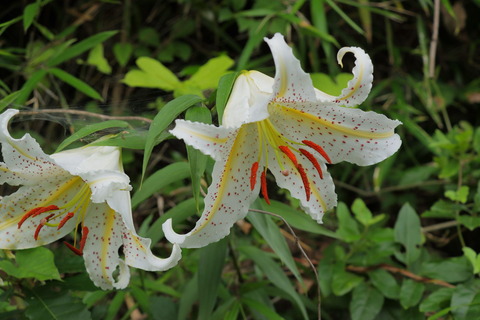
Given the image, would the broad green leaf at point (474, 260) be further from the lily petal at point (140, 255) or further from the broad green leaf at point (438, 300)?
the lily petal at point (140, 255)

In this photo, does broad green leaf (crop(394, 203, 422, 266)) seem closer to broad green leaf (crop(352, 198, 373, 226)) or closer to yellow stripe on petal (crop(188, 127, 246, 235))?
broad green leaf (crop(352, 198, 373, 226))

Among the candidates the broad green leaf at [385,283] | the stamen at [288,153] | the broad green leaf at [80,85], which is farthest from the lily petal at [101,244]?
the broad green leaf at [385,283]

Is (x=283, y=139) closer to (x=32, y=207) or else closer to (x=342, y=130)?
(x=342, y=130)

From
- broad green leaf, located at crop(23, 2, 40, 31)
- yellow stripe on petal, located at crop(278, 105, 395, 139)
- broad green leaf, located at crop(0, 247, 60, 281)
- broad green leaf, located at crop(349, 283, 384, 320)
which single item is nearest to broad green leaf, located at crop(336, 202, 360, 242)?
broad green leaf, located at crop(349, 283, 384, 320)

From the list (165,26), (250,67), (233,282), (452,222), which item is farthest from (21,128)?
(452,222)

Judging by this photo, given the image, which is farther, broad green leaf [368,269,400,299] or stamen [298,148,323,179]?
broad green leaf [368,269,400,299]

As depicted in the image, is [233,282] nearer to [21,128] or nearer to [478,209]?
[478,209]
